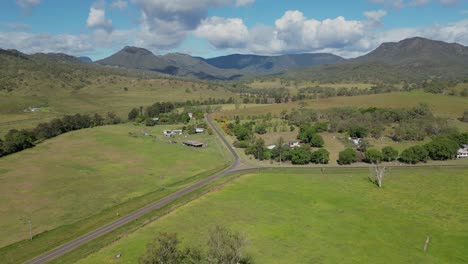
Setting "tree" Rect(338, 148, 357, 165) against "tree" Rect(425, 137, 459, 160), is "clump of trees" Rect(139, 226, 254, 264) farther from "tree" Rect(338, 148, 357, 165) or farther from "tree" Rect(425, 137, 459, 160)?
"tree" Rect(425, 137, 459, 160)

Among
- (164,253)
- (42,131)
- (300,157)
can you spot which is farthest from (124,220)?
(42,131)

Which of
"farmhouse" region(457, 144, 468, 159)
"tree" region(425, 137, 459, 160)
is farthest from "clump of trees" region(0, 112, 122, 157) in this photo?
"farmhouse" region(457, 144, 468, 159)

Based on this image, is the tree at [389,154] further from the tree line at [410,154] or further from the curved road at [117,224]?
the curved road at [117,224]

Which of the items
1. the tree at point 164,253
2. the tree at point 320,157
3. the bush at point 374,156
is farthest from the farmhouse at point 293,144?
the tree at point 164,253

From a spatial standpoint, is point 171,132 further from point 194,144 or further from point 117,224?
point 117,224

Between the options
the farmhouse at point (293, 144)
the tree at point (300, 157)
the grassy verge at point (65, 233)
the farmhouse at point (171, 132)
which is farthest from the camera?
the farmhouse at point (171, 132)

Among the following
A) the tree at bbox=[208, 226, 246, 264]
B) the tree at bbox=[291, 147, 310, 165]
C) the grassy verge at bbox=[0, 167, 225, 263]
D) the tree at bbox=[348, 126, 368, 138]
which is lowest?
the grassy verge at bbox=[0, 167, 225, 263]

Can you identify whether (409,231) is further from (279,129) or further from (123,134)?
(123,134)
